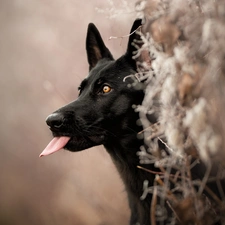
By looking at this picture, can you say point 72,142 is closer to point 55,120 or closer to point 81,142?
point 81,142

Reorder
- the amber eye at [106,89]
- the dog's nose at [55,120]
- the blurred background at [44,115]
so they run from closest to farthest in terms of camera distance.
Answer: the dog's nose at [55,120]
the amber eye at [106,89]
the blurred background at [44,115]

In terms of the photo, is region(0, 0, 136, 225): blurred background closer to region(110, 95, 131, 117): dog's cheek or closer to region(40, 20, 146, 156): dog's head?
region(40, 20, 146, 156): dog's head

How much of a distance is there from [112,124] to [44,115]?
2862 mm

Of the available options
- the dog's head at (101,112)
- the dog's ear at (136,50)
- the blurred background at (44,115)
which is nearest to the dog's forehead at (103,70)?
the dog's head at (101,112)

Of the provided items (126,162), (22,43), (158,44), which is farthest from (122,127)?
(22,43)

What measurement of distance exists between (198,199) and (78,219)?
3.56 meters

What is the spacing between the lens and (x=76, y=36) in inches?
216

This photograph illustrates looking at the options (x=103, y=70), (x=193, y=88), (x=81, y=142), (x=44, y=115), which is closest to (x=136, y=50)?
(x=103, y=70)

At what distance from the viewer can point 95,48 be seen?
352 centimetres

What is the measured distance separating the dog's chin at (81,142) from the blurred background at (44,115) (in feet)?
6.48

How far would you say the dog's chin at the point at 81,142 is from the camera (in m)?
2.87

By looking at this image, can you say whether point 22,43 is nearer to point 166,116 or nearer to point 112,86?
point 112,86

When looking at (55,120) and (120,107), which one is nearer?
(55,120)

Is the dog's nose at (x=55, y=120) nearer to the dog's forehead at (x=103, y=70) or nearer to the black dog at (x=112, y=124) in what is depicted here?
the black dog at (x=112, y=124)
